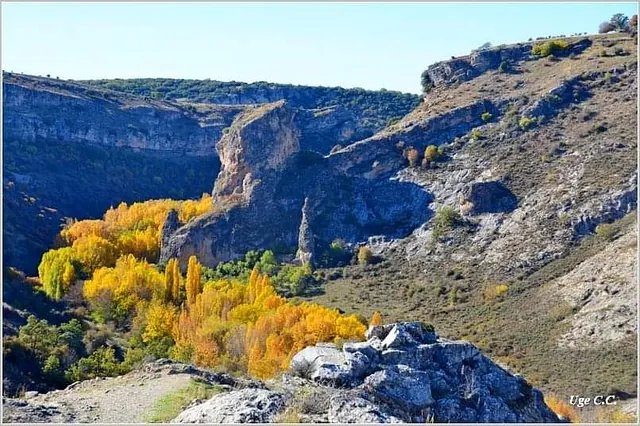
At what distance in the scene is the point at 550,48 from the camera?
244 ft

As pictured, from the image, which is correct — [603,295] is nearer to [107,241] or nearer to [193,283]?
[193,283]

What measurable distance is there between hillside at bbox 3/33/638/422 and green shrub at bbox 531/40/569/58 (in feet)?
1.01

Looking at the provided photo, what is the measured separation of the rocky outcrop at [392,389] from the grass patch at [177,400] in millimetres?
875

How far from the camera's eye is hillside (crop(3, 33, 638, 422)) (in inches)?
893

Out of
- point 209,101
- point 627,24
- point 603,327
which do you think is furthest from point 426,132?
point 209,101

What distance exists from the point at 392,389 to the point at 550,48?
61.4m

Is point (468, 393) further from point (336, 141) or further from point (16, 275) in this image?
point (336, 141)

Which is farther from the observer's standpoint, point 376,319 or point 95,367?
point 376,319

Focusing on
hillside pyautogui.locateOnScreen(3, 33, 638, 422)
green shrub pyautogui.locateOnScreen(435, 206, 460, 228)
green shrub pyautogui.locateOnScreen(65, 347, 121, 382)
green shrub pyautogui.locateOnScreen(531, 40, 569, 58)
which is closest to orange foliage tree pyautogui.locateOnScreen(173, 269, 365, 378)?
hillside pyautogui.locateOnScreen(3, 33, 638, 422)

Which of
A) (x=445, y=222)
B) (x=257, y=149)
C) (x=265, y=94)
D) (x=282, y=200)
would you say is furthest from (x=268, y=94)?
(x=445, y=222)

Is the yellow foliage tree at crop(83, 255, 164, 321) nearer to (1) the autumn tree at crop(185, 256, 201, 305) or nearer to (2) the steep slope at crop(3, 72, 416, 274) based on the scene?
(1) the autumn tree at crop(185, 256, 201, 305)

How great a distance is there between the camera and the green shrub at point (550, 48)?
74375mm

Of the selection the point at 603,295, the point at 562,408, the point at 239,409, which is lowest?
the point at 562,408

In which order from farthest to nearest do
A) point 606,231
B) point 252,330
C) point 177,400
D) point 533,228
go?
point 533,228
point 606,231
point 252,330
point 177,400
